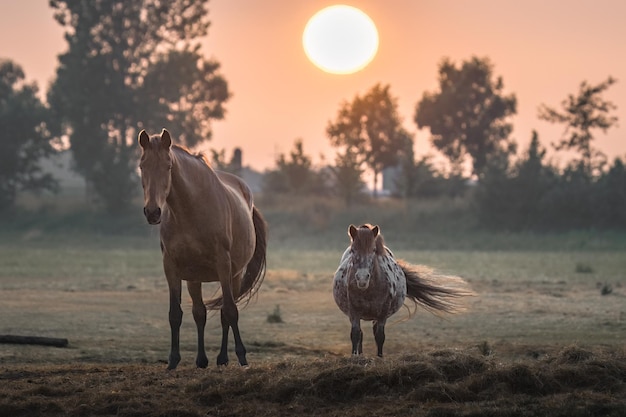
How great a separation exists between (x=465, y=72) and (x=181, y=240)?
70103 millimetres

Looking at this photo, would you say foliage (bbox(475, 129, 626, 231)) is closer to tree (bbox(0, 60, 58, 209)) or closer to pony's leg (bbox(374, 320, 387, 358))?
tree (bbox(0, 60, 58, 209))

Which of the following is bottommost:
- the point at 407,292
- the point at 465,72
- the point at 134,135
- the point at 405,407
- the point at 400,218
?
the point at 405,407

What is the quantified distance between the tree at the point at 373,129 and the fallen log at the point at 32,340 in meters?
65.0

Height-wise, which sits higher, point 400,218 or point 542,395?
point 400,218

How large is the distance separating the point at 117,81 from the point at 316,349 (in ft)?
174

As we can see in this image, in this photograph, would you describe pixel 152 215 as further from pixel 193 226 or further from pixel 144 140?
pixel 193 226

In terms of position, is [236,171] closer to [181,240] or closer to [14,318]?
[14,318]

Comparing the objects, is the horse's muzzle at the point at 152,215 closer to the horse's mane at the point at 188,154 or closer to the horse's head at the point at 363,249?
the horse's mane at the point at 188,154

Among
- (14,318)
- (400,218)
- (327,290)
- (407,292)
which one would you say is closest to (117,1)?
(400,218)

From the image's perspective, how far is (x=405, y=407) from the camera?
957cm

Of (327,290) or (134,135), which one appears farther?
(134,135)

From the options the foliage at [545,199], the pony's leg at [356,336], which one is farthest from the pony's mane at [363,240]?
the foliage at [545,199]

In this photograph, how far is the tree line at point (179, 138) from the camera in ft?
189

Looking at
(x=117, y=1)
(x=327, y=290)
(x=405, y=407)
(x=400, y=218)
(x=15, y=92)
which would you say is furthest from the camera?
(x=15, y=92)
